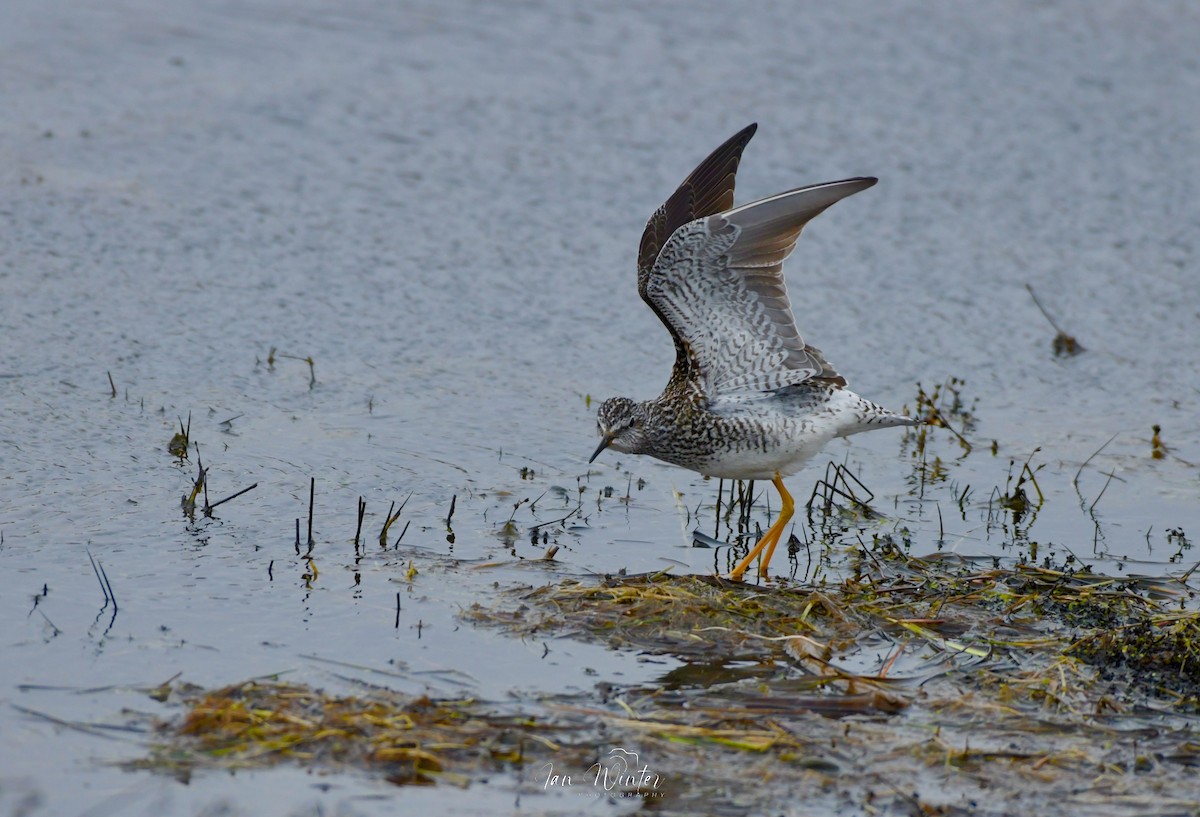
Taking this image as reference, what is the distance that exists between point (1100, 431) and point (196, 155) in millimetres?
6580

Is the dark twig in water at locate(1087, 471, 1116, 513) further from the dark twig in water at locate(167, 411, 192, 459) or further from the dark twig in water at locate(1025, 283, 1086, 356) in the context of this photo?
the dark twig in water at locate(167, 411, 192, 459)

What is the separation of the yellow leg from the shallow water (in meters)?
0.19

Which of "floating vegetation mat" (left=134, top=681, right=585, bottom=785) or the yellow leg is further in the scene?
the yellow leg

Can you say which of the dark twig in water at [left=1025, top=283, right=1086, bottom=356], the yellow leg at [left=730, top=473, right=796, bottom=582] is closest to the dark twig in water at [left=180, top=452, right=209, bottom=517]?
the yellow leg at [left=730, top=473, right=796, bottom=582]

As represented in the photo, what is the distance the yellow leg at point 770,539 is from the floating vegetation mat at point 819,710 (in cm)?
22

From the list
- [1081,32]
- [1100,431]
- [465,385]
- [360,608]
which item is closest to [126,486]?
[360,608]

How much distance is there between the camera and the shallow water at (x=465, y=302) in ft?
18.8

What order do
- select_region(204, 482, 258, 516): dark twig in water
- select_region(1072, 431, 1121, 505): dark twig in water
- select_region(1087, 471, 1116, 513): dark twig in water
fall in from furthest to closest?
select_region(1072, 431, 1121, 505): dark twig in water
select_region(1087, 471, 1116, 513): dark twig in water
select_region(204, 482, 258, 516): dark twig in water

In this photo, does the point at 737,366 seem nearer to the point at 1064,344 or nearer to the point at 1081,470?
the point at 1081,470

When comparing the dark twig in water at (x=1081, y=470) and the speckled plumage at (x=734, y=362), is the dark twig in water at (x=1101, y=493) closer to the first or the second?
the dark twig in water at (x=1081, y=470)

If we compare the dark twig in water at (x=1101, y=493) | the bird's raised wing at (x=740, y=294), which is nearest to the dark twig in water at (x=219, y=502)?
the bird's raised wing at (x=740, y=294)

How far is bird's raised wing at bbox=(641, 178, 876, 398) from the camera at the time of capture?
6.63 m

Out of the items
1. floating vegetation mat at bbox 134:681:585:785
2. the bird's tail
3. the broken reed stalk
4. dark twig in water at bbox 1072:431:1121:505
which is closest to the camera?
floating vegetation mat at bbox 134:681:585:785

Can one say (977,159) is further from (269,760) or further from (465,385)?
(269,760)
